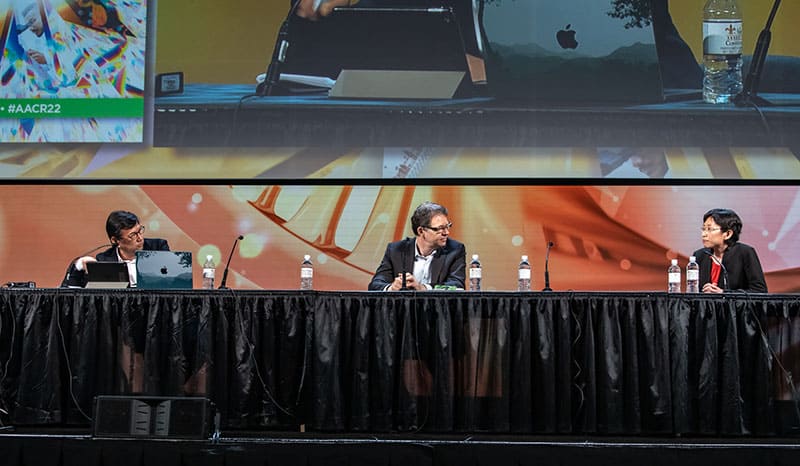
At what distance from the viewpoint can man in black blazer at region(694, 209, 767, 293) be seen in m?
4.88

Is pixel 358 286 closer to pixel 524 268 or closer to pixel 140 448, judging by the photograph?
pixel 524 268

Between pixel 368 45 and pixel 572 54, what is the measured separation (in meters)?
1.28

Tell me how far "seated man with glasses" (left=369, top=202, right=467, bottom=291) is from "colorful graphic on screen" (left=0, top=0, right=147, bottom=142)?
7.18ft

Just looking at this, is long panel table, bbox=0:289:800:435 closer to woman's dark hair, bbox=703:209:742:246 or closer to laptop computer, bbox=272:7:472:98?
woman's dark hair, bbox=703:209:742:246

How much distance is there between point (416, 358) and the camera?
4129 mm

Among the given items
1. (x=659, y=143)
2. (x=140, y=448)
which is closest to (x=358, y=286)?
(x=659, y=143)

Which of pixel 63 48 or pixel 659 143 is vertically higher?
pixel 63 48

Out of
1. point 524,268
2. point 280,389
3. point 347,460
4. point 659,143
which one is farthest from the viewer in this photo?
point 659,143

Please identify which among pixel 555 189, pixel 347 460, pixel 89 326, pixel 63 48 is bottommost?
pixel 347 460

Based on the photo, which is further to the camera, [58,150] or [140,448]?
[58,150]

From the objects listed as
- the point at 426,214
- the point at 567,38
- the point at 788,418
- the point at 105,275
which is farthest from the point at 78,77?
the point at 788,418

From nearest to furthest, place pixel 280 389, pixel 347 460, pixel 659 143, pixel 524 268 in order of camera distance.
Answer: pixel 347 460 → pixel 280 389 → pixel 524 268 → pixel 659 143

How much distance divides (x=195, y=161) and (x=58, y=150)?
89cm

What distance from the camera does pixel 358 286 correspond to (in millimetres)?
6254
